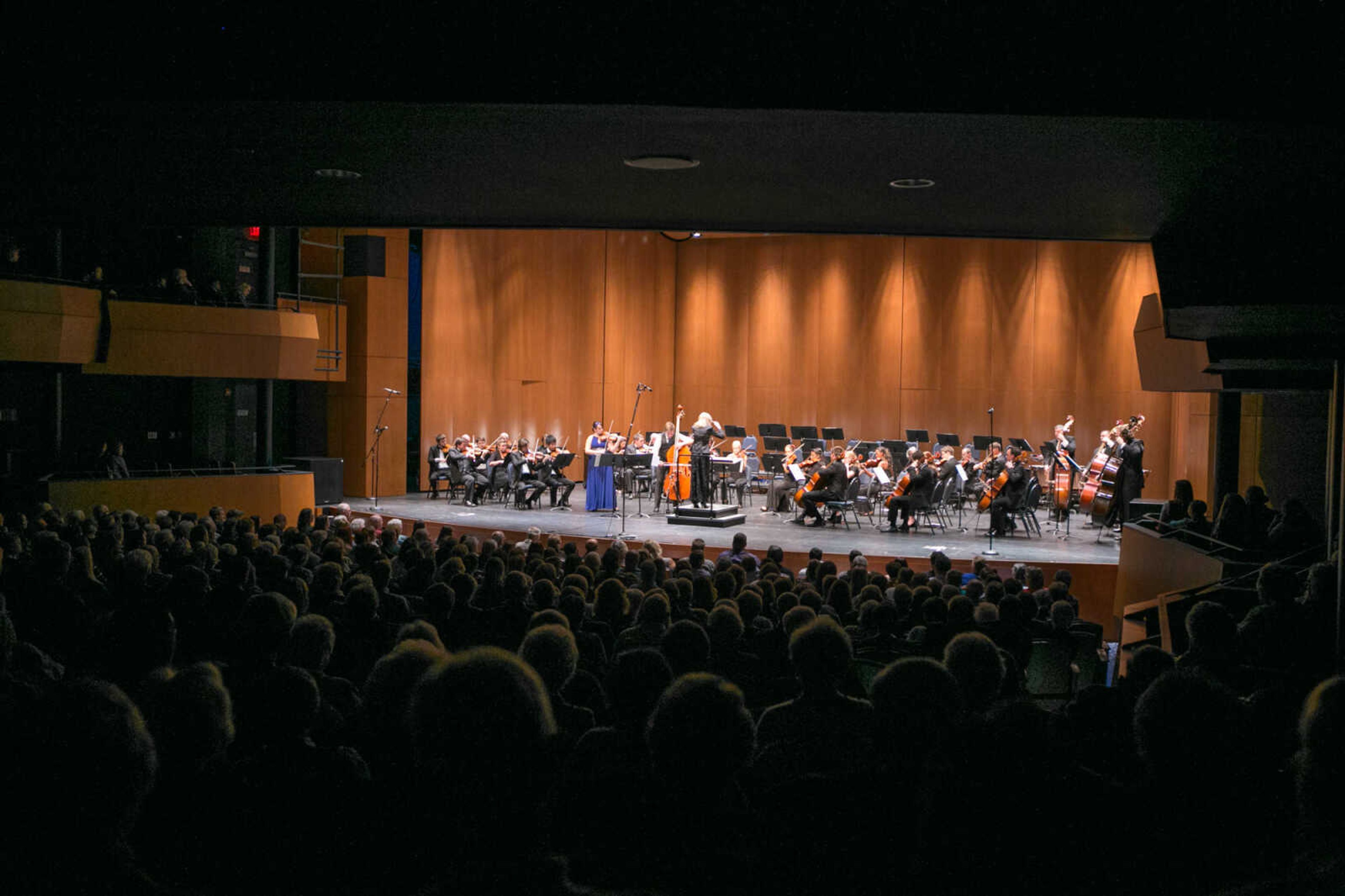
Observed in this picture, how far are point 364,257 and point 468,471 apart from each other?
479cm

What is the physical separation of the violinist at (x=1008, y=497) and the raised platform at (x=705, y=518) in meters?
3.78

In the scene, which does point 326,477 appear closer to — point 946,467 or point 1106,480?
point 946,467

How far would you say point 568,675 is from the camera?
10.2 ft

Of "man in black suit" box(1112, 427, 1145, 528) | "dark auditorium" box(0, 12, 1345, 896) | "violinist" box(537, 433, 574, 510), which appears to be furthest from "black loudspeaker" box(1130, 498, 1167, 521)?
"violinist" box(537, 433, 574, 510)

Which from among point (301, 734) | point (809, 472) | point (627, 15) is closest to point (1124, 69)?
point (627, 15)

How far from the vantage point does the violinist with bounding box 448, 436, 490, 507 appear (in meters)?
18.2

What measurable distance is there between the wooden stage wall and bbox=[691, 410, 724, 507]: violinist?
7038 millimetres

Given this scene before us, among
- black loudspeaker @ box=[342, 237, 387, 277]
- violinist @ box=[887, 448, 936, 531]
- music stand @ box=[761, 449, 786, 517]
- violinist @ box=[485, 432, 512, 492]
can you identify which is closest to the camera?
violinist @ box=[887, 448, 936, 531]

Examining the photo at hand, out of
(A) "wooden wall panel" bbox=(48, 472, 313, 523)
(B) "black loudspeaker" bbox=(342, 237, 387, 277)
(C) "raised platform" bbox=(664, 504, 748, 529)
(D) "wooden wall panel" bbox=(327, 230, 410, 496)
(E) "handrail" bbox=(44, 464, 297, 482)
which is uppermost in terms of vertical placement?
(B) "black loudspeaker" bbox=(342, 237, 387, 277)

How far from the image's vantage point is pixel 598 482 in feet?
58.1

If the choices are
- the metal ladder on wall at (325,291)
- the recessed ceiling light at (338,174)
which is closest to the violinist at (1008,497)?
the recessed ceiling light at (338,174)

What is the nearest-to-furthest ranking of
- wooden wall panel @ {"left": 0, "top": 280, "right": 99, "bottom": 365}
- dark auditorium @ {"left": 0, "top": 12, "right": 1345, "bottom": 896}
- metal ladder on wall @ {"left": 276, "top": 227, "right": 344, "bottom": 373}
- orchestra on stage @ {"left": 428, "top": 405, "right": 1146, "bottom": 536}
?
dark auditorium @ {"left": 0, "top": 12, "right": 1345, "bottom": 896}
wooden wall panel @ {"left": 0, "top": 280, "right": 99, "bottom": 365}
orchestra on stage @ {"left": 428, "top": 405, "right": 1146, "bottom": 536}
metal ladder on wall @ {"left": 276, "top": 227, "right": 344, "bottom": 373}

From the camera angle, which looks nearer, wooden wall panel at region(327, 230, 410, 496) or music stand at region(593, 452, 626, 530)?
music stand at region(593, 452, 626, 530)

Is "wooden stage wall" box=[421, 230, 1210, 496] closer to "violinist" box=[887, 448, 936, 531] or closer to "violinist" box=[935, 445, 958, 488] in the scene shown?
"violinist" box=[935, 445, 958, 488]
